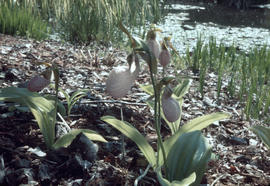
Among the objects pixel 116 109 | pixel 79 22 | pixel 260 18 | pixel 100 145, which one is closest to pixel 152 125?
pixel 116 109

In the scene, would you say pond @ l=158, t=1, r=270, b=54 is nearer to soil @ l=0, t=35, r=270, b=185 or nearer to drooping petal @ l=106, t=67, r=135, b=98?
soil @ l=0, t=35, r=270, b=185

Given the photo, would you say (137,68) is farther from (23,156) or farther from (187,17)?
(187,17)

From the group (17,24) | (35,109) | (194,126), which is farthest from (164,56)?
(17,24)

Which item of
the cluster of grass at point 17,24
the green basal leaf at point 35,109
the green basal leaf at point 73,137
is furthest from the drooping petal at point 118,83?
the cluster of grass at point 17,24

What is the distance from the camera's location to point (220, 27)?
657 centimetres

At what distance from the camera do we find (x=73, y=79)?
74.3 inches

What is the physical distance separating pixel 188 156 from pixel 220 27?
604cm

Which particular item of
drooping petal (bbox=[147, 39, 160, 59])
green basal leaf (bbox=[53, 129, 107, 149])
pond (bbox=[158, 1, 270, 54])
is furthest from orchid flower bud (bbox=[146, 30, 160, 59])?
pond (bbox=[158, 1, 270, 54])

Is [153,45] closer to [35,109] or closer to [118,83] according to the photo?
[118,83]

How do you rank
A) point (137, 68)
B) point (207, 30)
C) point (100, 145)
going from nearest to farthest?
point (137, 68), point (100, 145), point (207, 30)

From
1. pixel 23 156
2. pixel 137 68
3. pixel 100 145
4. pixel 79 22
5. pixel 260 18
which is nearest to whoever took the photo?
pixel 137 68

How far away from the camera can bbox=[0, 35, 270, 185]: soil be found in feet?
3.40

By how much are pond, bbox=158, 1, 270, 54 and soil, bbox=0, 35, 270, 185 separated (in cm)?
259

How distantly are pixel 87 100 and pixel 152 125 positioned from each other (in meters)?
0.37
